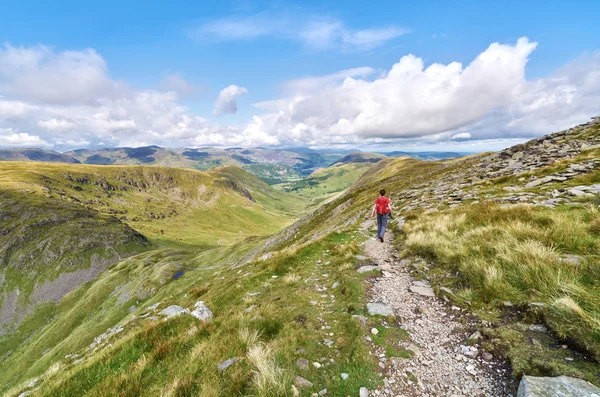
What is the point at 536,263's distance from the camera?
7.77 m

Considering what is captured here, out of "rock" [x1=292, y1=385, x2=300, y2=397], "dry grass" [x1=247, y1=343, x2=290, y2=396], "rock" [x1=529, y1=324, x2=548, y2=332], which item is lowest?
"rock" [x1=292, y1=385, x2=300, y2=397]

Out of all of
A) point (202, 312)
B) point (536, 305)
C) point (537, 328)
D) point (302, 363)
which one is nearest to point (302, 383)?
point (302, 363)

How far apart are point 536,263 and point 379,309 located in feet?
17.0

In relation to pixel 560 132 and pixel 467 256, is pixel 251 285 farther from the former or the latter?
pixel 560 132

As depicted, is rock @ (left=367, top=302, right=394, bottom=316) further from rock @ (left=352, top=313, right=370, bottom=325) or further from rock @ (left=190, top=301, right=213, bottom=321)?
rock @ (left=190, top=301, right=213, bottom=321)

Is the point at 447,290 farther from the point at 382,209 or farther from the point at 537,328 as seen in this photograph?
the point at 382,209

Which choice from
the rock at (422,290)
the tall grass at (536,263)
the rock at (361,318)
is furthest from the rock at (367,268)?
the rock at (361,318)

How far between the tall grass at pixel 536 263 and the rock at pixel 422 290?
1.18 meters

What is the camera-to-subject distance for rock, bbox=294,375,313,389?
224 inches

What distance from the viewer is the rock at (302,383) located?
5681 mm

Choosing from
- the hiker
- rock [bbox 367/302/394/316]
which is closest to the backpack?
the hiker

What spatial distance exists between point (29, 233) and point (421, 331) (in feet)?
857

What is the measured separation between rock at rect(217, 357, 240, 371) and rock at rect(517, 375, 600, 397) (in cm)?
614

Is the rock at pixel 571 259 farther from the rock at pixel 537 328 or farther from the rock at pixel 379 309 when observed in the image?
the rock at pixel 379 309
